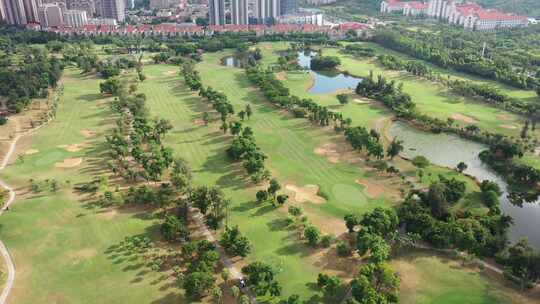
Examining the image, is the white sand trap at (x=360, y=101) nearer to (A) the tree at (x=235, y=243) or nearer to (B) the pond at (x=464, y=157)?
(B) the pond at (x=464, y=157)

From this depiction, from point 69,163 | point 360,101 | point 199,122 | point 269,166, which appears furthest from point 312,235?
point 360,101

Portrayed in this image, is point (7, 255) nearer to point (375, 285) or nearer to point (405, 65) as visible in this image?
point (375, 285)

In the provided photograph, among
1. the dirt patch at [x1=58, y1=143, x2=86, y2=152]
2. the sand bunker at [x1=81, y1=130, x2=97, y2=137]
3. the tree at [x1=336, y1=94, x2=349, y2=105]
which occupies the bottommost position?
the dirt patch at [x1=58, y1=143, x2=86, y2=152]

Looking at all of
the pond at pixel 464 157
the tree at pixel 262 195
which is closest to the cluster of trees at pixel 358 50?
the pond at pixel 464 157

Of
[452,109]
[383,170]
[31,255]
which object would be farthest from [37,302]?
[452,109]

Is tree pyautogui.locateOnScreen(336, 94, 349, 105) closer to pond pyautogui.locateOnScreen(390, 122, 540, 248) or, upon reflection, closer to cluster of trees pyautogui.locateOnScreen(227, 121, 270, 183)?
pond pyautogui.locateOnScreen(390, 122, 540, 248)

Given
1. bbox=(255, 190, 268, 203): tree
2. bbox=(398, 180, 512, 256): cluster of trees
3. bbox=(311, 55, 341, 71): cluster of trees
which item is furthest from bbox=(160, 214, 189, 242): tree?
bbox=(311, 55, 341, 71): cluster of trees
